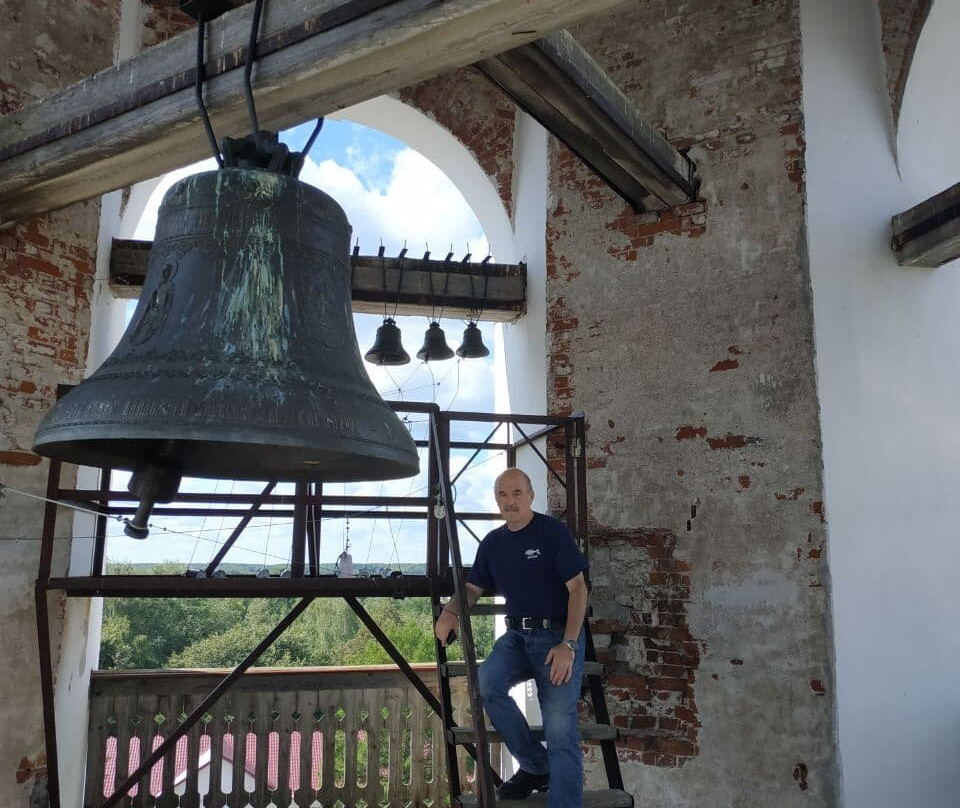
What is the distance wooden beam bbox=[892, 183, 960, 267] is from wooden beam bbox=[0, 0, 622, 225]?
2.54m

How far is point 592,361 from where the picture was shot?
4820mm

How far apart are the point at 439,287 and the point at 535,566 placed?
9.31ft

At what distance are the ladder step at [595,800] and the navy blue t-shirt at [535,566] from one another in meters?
0.66

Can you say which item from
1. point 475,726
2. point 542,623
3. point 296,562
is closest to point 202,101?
point 542,623

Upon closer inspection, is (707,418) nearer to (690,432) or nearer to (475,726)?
(690,432)

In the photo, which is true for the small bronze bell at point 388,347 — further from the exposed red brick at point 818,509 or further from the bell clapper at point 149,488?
the bell clapper at point 149,488

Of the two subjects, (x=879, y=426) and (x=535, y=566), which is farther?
(x=879, y=426)

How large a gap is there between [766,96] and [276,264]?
355 centimetres

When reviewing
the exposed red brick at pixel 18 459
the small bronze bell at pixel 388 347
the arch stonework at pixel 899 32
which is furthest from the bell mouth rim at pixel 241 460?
the arch stonework at pixel 899 32

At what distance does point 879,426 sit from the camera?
4293 millimetres

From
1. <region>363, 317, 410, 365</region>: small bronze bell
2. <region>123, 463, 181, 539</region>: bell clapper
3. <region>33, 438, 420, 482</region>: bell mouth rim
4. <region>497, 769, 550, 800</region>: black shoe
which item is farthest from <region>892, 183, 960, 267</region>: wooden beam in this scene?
<region>123, 463, 181, 539</region>: bell clapper

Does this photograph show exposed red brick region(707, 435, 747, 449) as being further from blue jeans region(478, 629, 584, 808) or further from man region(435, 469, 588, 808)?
blue jeans region(478, 629, 584, 808)

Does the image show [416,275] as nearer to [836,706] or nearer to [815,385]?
[815,385]

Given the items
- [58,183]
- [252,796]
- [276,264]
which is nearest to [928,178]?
[276,264]
